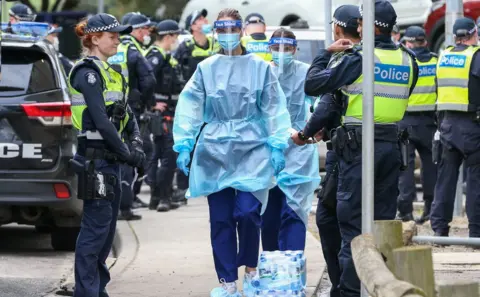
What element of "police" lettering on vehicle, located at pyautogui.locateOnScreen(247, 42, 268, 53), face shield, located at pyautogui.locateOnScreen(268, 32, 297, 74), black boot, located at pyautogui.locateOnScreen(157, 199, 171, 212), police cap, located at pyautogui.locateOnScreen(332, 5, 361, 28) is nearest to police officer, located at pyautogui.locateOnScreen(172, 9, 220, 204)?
black boot, located at pyautogui.locateOnScreen(157, 199, 171, 212)

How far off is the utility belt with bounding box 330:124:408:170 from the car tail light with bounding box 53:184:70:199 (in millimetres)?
3360

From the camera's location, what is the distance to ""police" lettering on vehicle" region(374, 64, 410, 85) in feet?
25.3

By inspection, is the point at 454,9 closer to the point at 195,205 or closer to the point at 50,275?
the point at 195,205

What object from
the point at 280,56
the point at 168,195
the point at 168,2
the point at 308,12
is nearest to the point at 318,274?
the point at 280,56

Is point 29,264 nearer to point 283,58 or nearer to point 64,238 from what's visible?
point 64,238

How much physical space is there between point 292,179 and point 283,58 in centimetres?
97

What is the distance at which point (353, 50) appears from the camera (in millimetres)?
7660

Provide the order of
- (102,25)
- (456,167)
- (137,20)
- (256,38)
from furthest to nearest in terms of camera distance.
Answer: (137,20)
(256,38)
(456,167)
(102,25)

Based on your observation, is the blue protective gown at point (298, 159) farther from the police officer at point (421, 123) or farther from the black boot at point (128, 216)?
the black boot at point (128, 216)

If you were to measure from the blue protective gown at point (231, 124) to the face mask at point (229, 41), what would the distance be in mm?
68

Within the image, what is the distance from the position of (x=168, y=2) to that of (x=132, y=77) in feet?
64.1

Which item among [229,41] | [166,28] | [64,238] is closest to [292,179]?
[229,41]

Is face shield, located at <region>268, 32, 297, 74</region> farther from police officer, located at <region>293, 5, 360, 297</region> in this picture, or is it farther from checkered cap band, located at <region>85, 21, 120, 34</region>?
checkered cap band, located at <region>85, 21, 120, 34</region>

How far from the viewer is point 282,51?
9883 mm
